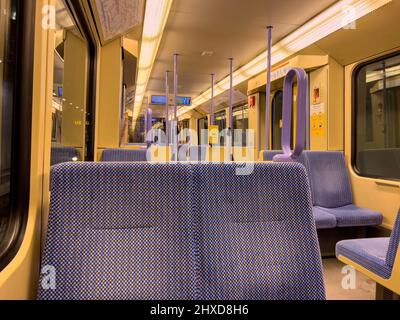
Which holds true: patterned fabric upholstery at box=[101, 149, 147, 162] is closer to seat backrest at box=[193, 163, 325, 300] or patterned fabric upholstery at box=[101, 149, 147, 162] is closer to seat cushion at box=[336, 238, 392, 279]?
seat cushion at box=[336, 238, 392, 279]

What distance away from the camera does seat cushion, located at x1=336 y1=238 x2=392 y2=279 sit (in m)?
1.95

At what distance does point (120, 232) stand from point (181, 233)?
0.21 metres

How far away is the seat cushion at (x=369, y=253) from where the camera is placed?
1.95 metres

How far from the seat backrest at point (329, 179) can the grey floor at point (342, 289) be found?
870 mm

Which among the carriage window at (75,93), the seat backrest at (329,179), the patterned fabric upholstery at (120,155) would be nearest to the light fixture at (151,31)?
the carriage window at (75,93)

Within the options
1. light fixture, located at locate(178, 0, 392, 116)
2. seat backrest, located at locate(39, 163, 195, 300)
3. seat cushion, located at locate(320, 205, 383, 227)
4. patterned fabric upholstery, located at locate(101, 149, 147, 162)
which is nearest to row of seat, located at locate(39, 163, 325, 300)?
seat backrest, located at locate(39, 163, 195, 300)

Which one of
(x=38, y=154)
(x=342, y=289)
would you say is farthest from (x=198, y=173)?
(x=342, y=289)

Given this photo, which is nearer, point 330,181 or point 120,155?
point 120,155

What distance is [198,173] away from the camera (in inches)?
49.5

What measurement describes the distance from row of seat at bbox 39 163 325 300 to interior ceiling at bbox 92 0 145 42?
2.07 m

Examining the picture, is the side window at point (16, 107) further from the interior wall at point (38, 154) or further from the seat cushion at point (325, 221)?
the seat cushion at point (325, 221)

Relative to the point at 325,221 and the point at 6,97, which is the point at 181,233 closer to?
the point at 6,97
